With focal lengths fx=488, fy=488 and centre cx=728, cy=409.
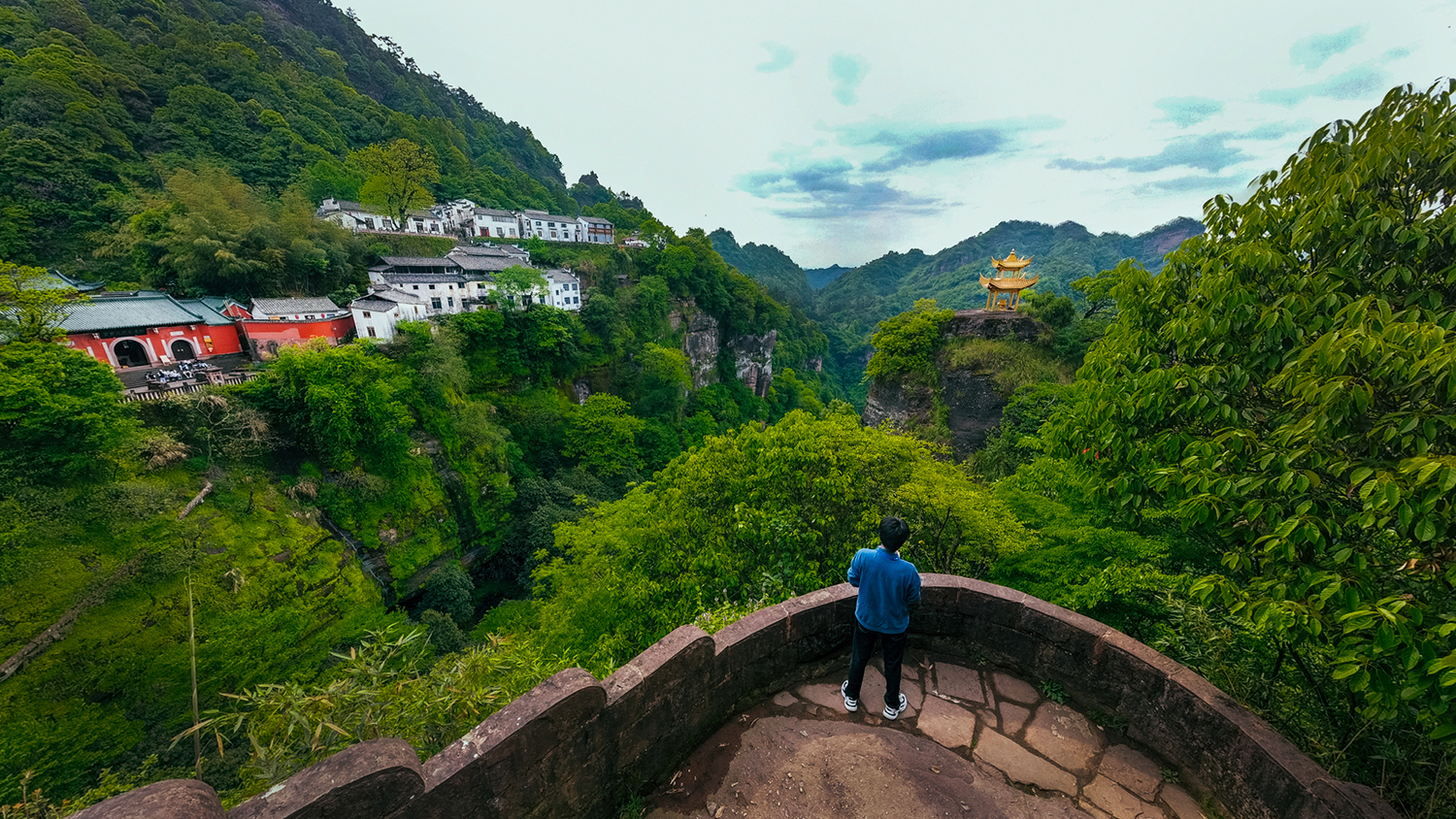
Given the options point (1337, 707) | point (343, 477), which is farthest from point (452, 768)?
point (343, 477)

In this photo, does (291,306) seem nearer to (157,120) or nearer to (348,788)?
(157,120)

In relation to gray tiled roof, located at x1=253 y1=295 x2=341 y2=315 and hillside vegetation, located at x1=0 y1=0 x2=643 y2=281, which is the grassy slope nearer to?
gray tiled roof, located at x1=253 y1=295 x2=341 y2=315

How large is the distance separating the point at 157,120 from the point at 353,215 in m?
13.6

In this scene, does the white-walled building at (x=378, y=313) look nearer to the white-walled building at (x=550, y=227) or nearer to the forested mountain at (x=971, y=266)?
the white-walled building at (x=550, y=227)

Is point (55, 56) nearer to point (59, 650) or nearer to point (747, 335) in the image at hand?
point (59, 650)

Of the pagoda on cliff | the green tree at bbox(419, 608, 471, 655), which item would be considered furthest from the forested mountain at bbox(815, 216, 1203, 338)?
the green tree at bbox(419, 608, 471, 655)

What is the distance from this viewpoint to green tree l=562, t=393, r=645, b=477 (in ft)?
99.6

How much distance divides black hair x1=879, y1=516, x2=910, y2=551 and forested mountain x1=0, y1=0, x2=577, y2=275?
37845 millimetres

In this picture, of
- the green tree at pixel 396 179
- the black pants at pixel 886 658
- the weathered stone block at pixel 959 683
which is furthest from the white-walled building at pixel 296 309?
the weathered stone block at pixel 959 683

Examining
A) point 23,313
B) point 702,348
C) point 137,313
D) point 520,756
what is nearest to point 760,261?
point 702,348

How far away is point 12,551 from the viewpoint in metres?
11.9

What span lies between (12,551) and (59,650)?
8.98ft

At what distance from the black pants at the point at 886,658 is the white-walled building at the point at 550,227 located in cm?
5665

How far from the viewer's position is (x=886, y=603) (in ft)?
10.6
